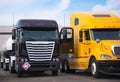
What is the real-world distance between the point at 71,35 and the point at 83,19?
2.61 meters

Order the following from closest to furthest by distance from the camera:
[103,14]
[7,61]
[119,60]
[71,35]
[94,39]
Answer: [119,60] < [94,39] < [103,14] < [71,35] < [7,61]

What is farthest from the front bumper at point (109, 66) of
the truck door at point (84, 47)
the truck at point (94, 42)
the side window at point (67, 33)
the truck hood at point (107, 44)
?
the side window at point (67, 33)

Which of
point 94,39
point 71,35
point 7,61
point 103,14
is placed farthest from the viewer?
point 7,61

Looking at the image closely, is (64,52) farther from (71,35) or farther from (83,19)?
(83,19)

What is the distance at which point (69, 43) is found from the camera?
25.6 m

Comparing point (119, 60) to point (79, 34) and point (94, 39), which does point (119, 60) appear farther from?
point (79, 34)

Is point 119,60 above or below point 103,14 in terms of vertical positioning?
below

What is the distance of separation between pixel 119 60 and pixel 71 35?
579 cm

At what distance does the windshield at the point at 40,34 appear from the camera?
21.6 metres

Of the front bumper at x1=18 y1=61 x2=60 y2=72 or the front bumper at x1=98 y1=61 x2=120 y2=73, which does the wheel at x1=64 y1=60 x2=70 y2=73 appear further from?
the front bumper at x1=98 y1=61 x2=120 y2=73

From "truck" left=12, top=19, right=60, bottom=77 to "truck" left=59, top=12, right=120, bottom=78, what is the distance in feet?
5.63

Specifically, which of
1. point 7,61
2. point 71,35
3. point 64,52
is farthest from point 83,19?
point 7,61

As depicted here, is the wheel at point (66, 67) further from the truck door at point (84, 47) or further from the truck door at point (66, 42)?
the truck door at point (84, 47)

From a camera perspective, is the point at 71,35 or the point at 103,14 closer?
the point at 103,14
